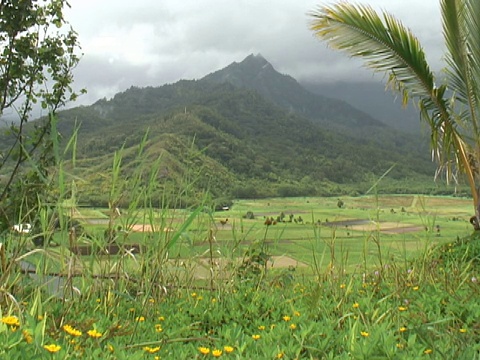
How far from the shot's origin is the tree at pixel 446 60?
5.55 m

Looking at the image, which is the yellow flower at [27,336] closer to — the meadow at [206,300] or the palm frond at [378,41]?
the meadow at [206,300]

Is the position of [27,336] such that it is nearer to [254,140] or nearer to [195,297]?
[195,297]

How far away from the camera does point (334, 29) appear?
578 cm

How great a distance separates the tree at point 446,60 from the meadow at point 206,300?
2.68 meters

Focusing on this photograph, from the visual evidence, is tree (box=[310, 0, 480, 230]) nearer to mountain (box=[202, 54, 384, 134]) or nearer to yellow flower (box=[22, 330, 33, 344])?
yellow flower (box=[22, 330, 33, 344])

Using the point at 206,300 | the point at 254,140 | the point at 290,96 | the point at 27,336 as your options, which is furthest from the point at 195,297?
the point at 290,96

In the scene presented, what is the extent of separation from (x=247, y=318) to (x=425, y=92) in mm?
4460

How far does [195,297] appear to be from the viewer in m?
2.59

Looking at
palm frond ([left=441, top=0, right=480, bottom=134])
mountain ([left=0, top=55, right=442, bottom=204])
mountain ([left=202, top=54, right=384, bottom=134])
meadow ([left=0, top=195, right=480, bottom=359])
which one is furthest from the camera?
mountain ([left=202, top=54, right=384, bottom=134])

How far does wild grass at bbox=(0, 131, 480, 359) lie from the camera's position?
4.88 ft

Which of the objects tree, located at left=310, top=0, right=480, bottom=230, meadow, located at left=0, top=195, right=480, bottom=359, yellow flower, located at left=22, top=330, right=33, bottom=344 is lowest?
meadow, located at left=0, top=195, right=480, bottom=359

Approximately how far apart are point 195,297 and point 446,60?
4730 millimetres

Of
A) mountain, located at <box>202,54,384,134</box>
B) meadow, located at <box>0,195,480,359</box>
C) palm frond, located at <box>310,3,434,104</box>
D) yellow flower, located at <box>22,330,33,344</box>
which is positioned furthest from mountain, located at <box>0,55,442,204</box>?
mountain, located at <box>202,54,384,134</box>

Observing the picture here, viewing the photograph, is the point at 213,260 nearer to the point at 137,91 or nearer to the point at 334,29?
the point at 334,29
